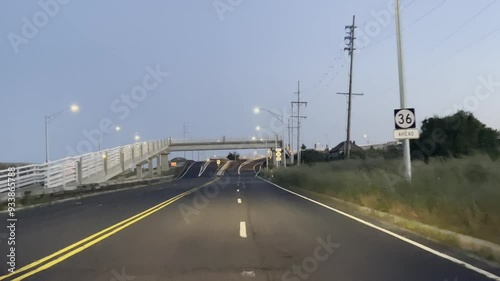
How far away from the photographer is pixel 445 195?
49.8 feet

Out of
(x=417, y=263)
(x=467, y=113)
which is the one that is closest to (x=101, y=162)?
(x=467, y=113)

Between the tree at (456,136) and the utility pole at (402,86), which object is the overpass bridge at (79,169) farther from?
the tree at (456,136)

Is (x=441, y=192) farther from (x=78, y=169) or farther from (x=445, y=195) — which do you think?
(x=78, y=169)

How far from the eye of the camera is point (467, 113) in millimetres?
35562

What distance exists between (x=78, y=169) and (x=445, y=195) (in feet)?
117

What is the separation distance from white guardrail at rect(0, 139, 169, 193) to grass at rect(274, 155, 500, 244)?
19.6 meters

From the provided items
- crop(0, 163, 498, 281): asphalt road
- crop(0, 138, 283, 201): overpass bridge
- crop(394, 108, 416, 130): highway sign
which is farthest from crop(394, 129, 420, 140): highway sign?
crop(0, 138, 283, 201): overpass bridge

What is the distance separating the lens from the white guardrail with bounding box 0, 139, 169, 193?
34844mm

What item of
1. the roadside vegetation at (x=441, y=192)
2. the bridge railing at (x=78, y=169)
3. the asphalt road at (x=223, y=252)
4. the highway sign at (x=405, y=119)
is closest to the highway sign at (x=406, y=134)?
the highway sign at (x=405, y=119)

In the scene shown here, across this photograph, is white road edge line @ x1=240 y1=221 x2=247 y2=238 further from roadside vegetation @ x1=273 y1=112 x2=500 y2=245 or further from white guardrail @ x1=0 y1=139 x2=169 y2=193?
white guardrail @ x1=0 y1=139 x2=169 y2=193

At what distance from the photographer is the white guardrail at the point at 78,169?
34844 millimetres

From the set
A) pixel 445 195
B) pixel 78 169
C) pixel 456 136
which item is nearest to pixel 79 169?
pixel 78 169

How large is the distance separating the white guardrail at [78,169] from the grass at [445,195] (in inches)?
771

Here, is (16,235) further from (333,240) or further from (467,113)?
A: (467,113)
